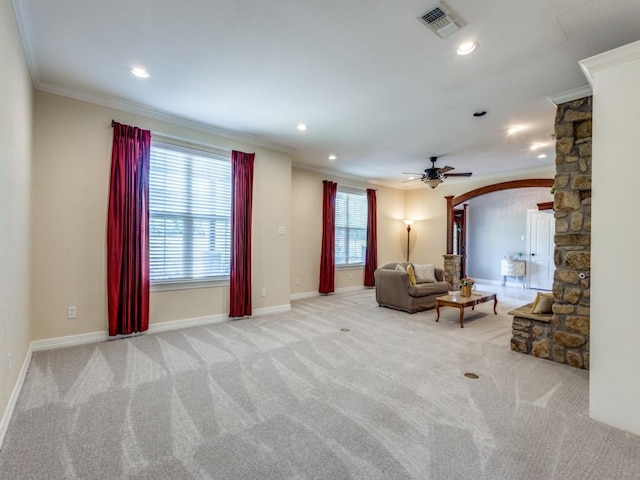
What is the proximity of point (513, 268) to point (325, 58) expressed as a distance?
845 centimetres

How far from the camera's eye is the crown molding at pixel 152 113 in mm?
3490

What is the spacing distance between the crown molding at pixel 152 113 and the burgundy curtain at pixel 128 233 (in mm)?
262

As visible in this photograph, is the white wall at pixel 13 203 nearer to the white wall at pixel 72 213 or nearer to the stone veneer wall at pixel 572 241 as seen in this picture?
the white wall at pixel 72 213

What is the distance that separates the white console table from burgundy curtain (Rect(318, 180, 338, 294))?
5389 millimetres

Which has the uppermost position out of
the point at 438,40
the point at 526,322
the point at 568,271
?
the point at 438,40

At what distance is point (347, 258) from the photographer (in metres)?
7.80

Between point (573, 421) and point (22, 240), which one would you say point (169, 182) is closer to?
point (22, 240)

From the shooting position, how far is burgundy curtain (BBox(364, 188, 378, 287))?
8028 mm

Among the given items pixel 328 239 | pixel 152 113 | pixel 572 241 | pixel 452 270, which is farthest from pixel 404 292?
pixel 152 113

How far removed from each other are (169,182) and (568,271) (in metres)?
5.11

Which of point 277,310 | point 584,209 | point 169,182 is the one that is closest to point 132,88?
point 169,182

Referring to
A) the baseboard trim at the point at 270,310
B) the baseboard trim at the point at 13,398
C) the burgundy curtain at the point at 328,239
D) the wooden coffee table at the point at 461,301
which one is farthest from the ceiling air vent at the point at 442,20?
the burgundy curtain at the point at 328,239

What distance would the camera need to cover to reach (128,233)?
151 inches

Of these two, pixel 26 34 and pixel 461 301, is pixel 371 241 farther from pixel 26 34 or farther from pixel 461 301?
pixel 26 34
